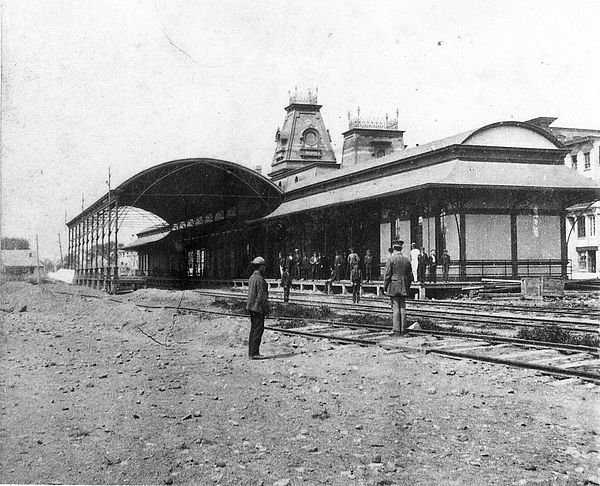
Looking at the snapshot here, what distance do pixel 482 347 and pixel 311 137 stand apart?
58.2 metres

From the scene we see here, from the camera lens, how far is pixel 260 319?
9523 mm

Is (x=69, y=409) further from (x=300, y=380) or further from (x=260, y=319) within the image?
(x=260, y=319)

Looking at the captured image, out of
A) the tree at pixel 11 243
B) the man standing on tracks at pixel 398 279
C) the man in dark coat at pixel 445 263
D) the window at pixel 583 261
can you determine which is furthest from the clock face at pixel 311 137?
the man standing on tracks at pixel 398 279

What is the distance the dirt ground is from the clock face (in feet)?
189

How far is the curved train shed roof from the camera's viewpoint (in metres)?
32.4

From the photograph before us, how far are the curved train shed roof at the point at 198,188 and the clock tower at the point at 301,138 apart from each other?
1944cm

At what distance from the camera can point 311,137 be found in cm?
6675

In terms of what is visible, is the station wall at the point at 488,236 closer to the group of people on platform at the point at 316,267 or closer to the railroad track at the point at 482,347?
the group of people on platform at the point at 316,267

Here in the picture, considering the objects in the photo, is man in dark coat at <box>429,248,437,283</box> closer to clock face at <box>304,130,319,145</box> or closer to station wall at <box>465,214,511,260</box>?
station wall at <box>465,214,511,260</box>

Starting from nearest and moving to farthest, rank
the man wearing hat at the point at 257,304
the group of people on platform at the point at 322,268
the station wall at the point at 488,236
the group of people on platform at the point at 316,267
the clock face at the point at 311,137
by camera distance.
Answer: the man wearing hat at the point at 257,304 < the station wall at the point at 488,236 < the group of people on platform at the point at 322,268 < the group of people on platform at the point at 316,267 < the clock face at the point at 311,137

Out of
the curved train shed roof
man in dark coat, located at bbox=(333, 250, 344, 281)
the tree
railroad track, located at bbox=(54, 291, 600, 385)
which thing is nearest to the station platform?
man in dark coat, located at bbox=(333, 250, 344, 281)

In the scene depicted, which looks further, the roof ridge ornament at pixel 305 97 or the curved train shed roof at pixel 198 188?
the roof ridge ornament at pixel 305 97

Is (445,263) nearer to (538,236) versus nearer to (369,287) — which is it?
(369,287)

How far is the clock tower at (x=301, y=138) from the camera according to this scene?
65.8m
